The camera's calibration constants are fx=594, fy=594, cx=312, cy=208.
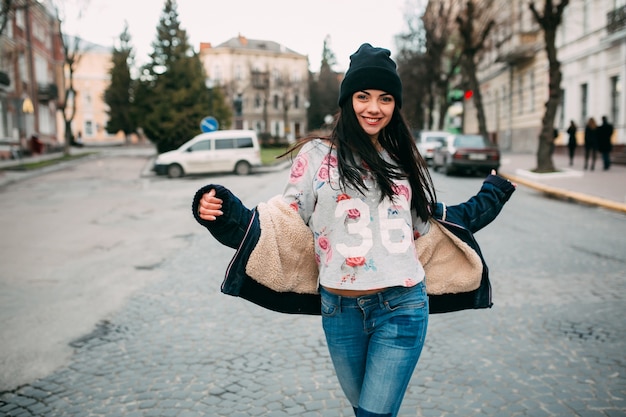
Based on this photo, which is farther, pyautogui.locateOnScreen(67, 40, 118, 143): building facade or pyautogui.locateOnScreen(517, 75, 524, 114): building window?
pyautogui.locateOnScreen(67, 40, 118, 143): building facade

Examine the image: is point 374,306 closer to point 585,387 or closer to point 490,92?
point 585,387

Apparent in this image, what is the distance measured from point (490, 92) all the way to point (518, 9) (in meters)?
10.9

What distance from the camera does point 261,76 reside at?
88.7m

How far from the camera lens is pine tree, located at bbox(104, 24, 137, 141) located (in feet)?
247

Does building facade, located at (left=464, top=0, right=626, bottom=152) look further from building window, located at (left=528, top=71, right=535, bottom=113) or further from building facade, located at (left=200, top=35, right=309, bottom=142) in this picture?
building facade, located at (left=200, top=35, right=309, bottom=142)

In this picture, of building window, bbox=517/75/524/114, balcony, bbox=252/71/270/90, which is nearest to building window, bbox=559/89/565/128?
building window, bbox=517/75/524/114

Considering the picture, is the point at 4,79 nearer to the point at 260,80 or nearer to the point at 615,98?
the point at 615,98

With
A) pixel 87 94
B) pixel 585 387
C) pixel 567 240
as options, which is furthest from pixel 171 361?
pixel 87 94

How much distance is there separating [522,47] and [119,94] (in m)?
54.4

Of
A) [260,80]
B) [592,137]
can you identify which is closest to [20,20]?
[592,137]

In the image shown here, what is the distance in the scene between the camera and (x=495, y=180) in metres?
2.60

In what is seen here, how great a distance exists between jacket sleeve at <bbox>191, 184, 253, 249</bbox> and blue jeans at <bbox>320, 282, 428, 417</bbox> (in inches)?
16.5

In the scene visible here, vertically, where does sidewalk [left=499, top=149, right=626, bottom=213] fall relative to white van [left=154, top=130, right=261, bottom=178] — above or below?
below

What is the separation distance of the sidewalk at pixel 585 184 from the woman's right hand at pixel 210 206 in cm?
1168
